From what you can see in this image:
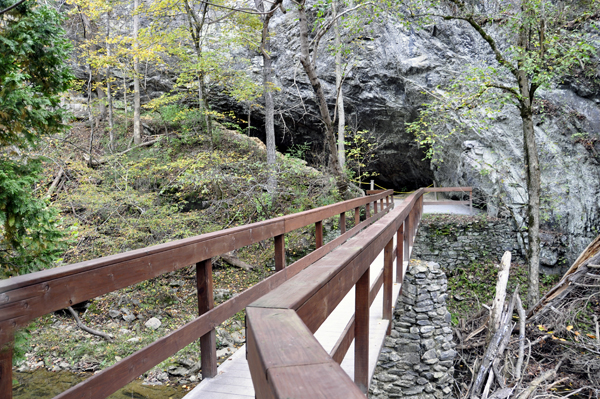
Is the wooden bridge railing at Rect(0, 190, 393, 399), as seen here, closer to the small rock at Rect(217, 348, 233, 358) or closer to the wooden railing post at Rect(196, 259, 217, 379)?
the wooden railing post at Rect(196, 259, 217, 379)

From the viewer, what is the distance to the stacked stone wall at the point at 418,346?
15.6 feet

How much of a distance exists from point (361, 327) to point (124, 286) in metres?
1.20

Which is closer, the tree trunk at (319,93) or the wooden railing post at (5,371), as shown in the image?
the wooden railing post at (5,371)

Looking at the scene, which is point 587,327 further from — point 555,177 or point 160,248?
point 160,248

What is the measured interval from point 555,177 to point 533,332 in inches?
272

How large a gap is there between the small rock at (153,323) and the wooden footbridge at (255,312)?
16.3ft

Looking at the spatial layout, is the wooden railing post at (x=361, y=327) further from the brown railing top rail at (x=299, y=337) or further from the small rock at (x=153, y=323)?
the small rock at (x=153, y=323)

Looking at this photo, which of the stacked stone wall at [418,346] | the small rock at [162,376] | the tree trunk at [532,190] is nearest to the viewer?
the stacked stone wall at [418,346]

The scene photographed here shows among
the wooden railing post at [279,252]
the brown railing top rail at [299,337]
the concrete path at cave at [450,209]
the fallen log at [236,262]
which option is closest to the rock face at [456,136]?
the concrete path at cave at [450,209]

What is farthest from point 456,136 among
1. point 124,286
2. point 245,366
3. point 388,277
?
point 124,286

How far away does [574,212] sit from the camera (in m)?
11.6

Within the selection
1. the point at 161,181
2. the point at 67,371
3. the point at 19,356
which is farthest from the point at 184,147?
the point at 19,356

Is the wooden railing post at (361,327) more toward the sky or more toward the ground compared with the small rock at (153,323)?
more toward the sky

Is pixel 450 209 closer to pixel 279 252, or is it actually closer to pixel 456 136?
pixel 456 136
